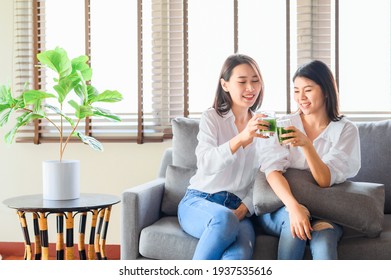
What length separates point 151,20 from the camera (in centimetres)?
380

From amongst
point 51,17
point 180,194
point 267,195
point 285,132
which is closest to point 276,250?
point 267,195

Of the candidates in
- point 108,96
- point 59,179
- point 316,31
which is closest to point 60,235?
point 59,179

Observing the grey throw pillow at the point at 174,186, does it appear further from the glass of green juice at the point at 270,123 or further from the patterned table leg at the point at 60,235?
the glass of green juice at the point at 270,123

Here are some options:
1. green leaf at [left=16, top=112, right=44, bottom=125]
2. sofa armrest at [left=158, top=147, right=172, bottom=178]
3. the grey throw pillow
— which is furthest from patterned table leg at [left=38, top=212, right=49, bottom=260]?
sofa armrest at [left=158, top=147, right=172, bottom=178]

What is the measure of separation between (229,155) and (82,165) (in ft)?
5.09

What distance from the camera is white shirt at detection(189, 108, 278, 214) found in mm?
2684

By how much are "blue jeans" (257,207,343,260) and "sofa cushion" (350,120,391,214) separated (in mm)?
530

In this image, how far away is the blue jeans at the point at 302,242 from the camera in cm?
232

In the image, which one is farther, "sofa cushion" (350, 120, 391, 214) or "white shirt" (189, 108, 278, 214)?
"sofa cushion" (350, 120, 391, 214)

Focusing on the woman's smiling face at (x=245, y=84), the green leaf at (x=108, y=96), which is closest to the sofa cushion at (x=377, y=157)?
the woman's smiling face at (x=245, y=84)

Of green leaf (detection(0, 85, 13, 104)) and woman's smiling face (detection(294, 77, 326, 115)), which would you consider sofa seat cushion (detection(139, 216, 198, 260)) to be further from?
green leaf (detection(0, 85, 13, 104))

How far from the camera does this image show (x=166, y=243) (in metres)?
2.64

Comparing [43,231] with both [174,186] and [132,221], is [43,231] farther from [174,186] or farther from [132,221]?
[174,186]

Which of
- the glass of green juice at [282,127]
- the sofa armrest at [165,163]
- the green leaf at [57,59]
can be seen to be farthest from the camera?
the sofa armrest at [165,163]
